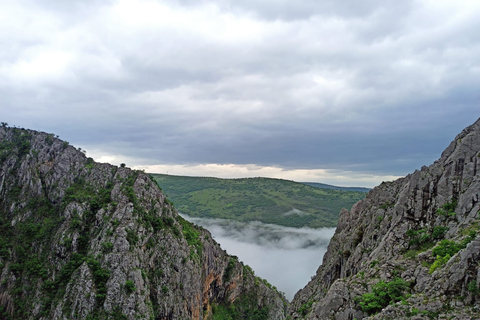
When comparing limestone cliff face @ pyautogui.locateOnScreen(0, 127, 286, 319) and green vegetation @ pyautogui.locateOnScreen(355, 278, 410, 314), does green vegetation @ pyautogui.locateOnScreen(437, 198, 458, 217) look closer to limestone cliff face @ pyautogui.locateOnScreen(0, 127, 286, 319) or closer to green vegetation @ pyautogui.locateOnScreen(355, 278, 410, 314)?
green vegetation @ pyautogui.locateOnScreen(355, 278, 410, 314)

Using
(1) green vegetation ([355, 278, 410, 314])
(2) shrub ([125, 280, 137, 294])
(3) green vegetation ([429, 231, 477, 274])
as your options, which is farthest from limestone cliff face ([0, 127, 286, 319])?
(3) green vegetation ([429, 231, 477, 274])

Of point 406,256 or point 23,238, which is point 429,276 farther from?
point 23,238

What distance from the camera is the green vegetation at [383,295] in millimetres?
28672

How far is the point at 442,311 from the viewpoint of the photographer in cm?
2286

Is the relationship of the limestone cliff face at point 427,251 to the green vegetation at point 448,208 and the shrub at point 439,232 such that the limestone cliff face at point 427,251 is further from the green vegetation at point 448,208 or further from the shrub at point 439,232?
the shrub at point 439,232

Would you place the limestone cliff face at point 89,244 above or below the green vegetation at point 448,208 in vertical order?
below

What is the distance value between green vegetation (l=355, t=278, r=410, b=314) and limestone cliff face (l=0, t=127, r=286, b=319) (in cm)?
7437

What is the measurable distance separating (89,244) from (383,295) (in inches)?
3743

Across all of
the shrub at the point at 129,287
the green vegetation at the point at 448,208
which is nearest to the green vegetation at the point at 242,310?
the shrub at the point at 129,287

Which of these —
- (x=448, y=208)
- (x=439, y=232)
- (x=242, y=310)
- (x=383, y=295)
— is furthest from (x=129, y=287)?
(x=448, y=208)

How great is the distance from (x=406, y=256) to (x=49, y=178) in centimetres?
12444

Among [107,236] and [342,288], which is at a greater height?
[342,288]

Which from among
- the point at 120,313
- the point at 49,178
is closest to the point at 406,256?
the point at 120,313

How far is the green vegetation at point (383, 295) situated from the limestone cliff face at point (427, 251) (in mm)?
129
